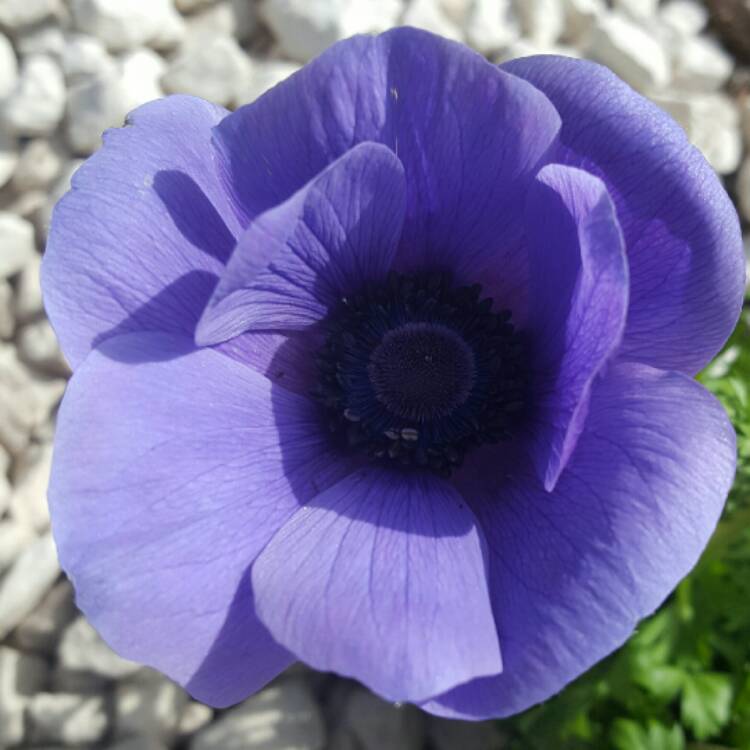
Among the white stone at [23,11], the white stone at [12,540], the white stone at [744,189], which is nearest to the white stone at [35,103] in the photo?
the white stone at [23,11]

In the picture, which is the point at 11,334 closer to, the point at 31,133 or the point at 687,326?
the point at 31,133

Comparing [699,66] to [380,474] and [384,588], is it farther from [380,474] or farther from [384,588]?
Answer: [384,588]

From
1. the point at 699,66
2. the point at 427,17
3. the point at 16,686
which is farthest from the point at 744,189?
the point at 16,686

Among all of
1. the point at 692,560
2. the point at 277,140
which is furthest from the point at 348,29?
the point at 692,560

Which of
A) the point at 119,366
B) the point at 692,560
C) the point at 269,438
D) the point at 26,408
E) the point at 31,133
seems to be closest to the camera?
the point at 692,560

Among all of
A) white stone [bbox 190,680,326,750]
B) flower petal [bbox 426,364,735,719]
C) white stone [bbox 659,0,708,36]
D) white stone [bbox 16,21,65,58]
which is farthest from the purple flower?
white stone [bbox 659,0,708,36]

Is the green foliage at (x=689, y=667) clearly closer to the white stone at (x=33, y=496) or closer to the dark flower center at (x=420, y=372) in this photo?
the dark flower center at (x=420, y=372)
